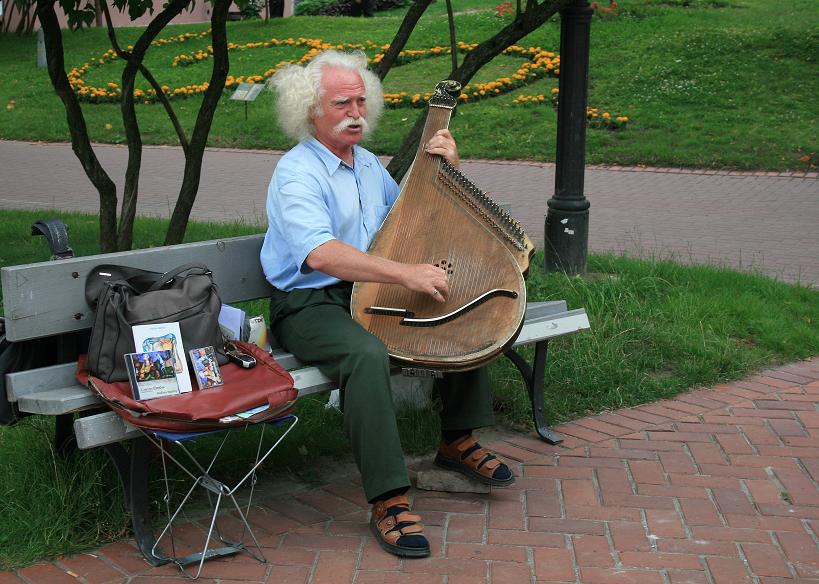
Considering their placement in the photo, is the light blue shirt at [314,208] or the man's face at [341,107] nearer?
the light blue shirt at [314,208]

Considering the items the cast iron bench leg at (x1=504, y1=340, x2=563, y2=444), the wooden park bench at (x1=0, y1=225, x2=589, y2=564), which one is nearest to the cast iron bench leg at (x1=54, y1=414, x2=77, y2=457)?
the wooden park bench at (x1=0, y1=225, x2=589, y2=564)

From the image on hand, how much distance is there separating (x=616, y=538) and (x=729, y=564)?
1.15ft

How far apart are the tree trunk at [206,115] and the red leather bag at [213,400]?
2.56 metres

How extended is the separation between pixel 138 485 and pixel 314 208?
41.8 inches

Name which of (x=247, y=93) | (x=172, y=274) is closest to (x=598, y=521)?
(x=172, y=274)

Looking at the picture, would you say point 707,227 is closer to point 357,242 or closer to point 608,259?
point 608,259

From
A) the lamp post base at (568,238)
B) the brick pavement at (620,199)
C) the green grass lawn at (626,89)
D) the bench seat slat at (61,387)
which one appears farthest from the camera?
the green grass lawn at (626,89)

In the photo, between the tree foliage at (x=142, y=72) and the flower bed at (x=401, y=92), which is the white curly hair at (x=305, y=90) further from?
the flower bed at (x=401, y=92)

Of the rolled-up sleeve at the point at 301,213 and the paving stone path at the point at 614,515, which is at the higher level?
the rolled-up sleeve at the point at 301,213

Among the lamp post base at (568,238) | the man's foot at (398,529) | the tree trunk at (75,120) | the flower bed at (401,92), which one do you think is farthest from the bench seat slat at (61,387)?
the flower bed at (401,92)

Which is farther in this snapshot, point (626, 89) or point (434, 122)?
point (626, 89)

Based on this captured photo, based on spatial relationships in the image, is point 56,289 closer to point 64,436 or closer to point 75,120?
point 64,436

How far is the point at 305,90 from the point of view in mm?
3766

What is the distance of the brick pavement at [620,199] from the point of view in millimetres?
7996
